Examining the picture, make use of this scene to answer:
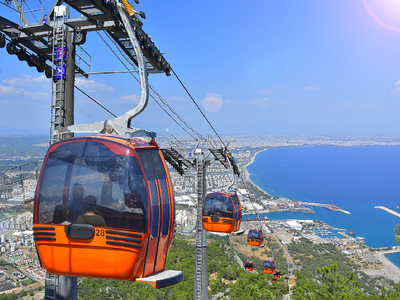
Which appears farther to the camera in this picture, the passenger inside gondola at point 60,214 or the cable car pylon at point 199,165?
the cable car pylon at point 199,165

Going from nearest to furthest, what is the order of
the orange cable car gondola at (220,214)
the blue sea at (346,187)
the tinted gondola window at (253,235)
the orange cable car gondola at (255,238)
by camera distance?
the orange cable car gondola at (220,214) < the orange cable car gondola at (255,238) < the tinted gondola window at (253,235) < the blue sea at (346,187)

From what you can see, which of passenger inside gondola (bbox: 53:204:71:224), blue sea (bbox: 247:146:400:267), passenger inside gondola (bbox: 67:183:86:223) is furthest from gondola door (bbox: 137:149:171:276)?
blue sea (bbox: 247:146:400:267)

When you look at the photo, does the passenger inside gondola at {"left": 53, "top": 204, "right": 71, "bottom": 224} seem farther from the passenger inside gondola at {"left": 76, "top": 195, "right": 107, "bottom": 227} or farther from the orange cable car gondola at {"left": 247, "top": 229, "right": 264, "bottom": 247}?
the orange cable car gondola at {"left": 247, "top": 229, "right": 264, "bottom": 247}

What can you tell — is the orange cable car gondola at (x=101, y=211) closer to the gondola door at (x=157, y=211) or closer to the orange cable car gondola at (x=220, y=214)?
the gondola door at (x=157, y=211)

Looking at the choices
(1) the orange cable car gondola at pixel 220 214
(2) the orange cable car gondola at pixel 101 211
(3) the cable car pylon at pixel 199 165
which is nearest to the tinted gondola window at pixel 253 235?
(3) the cable car pylon at pixel 199 165

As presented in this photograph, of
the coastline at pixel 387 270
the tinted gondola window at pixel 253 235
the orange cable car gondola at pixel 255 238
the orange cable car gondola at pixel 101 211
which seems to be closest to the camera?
the orange cable car gondola at pixel 101 211

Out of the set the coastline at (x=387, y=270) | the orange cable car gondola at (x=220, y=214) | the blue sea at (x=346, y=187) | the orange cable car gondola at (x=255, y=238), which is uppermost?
the orange cable car gondola at (x=220, y=214)
